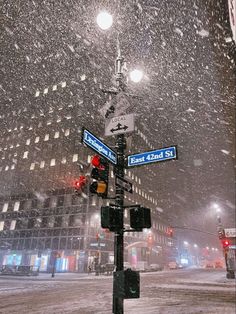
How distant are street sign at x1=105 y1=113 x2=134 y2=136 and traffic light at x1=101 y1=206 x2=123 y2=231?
6.57 feet

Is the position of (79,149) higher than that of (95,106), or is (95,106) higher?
(95,106)

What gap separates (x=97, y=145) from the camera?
21.6 ft

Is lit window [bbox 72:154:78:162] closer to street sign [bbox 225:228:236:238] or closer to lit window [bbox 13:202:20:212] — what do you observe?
lit window [bbox 13:202:20:212]

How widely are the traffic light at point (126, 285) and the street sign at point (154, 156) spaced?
104 inches

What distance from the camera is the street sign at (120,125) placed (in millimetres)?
6840

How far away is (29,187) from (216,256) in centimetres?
12225

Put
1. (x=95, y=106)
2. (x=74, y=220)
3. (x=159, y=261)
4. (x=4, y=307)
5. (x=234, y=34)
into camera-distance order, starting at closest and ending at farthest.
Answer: (x=234, y=34) < (x=4, y=307) < (x=74, y=220) < (x=95, y=106) < (x=159, y=261)

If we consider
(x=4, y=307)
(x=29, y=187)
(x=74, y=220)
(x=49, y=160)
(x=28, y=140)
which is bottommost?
(x=4, y=307)

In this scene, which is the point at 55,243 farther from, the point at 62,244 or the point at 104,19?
the point at 104,19

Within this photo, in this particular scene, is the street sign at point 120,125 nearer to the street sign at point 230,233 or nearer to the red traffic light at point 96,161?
the red traffic light at point 96,161

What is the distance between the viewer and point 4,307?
11.3m

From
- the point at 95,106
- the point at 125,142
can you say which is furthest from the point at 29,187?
the point at 125,142

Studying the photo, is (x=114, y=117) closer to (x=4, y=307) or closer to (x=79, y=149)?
(x=4, y=307)

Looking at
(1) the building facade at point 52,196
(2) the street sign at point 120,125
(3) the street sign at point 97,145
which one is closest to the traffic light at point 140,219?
(3) the street sign at point 97,145
